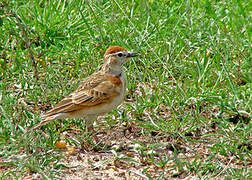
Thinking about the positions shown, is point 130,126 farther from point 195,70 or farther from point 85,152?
point 195,70

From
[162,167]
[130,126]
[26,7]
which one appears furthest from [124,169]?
[26,7]

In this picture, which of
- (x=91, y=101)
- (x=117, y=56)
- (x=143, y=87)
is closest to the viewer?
(x=91, y=101)

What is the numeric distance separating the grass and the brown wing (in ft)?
1.11

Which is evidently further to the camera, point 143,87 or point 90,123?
point 143,87

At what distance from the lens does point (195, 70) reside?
22.7ft

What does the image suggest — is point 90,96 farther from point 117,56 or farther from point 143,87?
point 143,87

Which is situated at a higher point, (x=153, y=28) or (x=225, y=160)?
(x=153, y=28)

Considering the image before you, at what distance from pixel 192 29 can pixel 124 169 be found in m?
2.87

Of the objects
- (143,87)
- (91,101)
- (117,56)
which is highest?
(117,56)

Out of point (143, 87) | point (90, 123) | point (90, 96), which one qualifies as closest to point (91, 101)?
point (90, 96)

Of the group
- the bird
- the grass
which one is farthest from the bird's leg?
the grass

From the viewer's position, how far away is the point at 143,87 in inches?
281

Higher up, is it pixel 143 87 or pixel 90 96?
pixel 90 96

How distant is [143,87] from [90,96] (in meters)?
1.14
